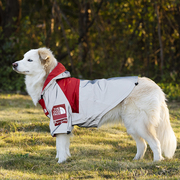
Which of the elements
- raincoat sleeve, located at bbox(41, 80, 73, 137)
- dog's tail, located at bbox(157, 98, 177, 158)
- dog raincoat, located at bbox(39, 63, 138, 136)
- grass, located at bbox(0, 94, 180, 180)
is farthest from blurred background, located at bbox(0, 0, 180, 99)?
raincoat sleeve, located at bbox(41, 80, 73, 137)

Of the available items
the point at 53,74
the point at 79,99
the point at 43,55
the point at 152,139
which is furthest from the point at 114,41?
the point at 152,139

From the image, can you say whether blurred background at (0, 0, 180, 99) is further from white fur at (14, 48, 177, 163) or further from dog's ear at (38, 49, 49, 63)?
dog's ear at (38, 49, 49, 63)

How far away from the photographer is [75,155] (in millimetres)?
4281

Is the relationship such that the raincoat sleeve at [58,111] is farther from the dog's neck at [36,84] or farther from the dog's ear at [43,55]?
the dog's ear at [43,55]

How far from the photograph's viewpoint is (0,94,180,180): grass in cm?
338

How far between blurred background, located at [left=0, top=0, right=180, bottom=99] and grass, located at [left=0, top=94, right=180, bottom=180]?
4265mm

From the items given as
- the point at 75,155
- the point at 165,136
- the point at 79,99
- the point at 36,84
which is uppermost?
the point at 36,84

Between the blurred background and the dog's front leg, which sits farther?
the blurred background

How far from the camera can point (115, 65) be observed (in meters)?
11.6

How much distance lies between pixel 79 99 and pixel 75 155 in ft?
3.14

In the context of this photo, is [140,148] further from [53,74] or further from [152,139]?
[53,74]

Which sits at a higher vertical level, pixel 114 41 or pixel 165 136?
pixel 114 41

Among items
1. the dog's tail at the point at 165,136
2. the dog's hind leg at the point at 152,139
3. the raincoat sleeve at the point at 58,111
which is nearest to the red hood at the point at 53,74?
the raincoat sleeve at the point at 58,111

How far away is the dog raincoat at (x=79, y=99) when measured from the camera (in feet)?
13.0
